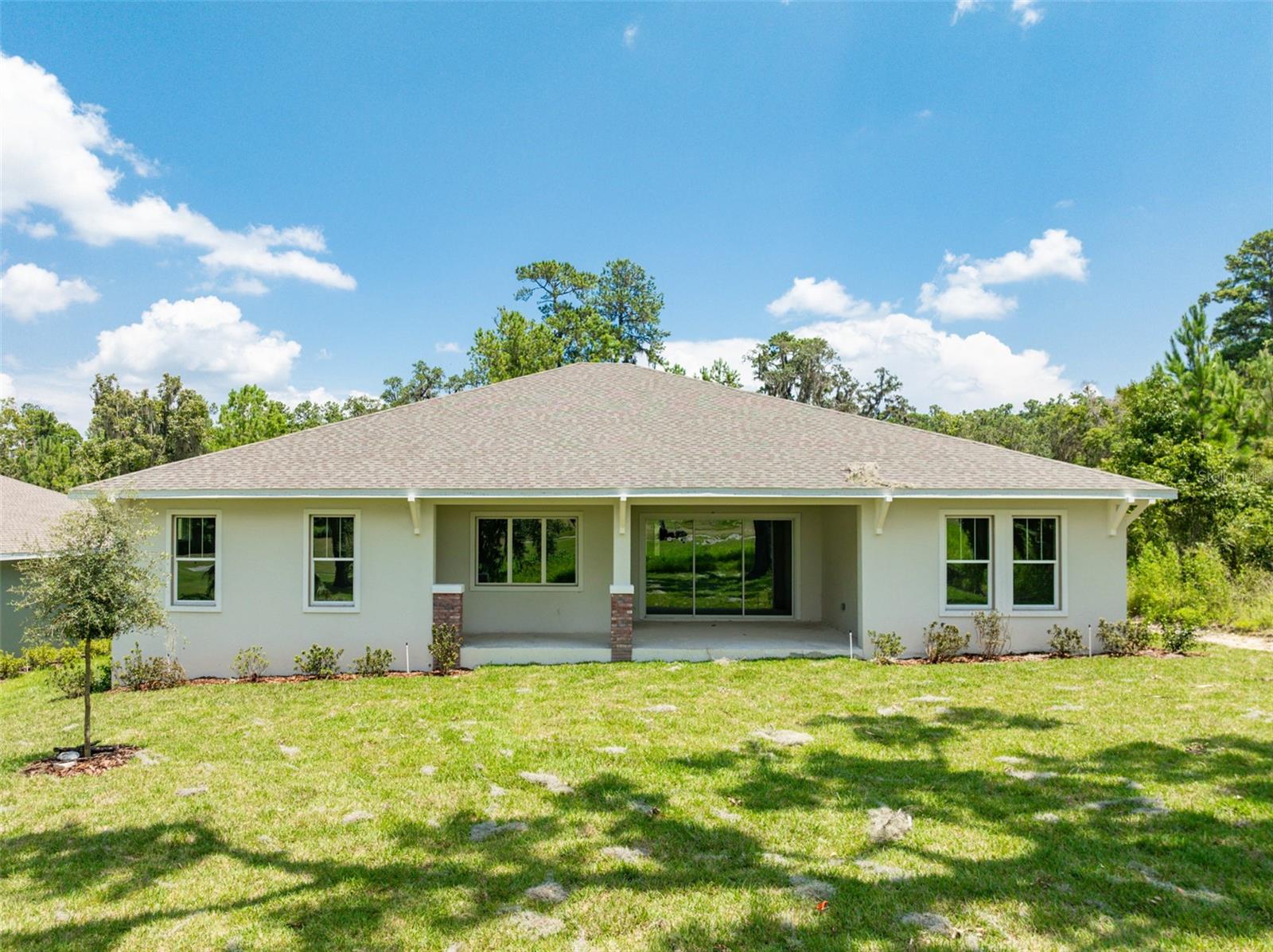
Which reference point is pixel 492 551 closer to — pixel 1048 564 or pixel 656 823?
pixel 656 823

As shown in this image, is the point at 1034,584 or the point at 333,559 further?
the point at 1034,584

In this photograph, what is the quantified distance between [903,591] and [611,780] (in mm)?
7236

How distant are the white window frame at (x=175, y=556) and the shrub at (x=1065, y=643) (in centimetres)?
1355

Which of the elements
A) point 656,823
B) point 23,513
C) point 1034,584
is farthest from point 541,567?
point 23,513

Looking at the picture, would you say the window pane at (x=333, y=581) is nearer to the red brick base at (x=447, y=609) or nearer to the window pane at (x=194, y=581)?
the red brick base at (x=447, y=609)

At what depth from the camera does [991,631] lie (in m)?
11.4

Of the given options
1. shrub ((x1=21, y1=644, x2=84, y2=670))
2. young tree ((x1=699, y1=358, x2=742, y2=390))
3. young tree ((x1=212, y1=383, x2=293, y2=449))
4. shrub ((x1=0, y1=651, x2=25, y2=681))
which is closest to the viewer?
shrub ((x1=0, y1=651, x2=25, y2=681))

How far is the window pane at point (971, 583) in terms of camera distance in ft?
38.3

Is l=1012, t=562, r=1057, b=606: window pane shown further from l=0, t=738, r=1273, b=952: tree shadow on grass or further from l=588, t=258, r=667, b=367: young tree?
l=588, t=258, r=667, b=367: young tree

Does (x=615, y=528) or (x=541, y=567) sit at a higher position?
(x=615, y=528)

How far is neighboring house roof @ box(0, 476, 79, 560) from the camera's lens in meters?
15.9

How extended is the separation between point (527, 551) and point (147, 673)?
640 centimetres

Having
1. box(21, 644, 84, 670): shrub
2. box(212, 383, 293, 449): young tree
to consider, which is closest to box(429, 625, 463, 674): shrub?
box(21, 644, 84, 670): shrub

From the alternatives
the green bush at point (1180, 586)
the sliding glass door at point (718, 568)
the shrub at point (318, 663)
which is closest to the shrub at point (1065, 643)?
the green bush at point (1180, 586)
